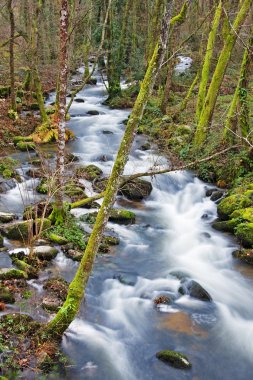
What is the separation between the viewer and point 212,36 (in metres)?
17.3

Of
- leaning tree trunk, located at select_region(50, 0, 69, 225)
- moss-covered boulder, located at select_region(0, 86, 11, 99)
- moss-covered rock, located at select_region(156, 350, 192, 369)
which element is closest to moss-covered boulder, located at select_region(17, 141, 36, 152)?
moss-covered boulder, located at select_region(0, 86, 11, 99)

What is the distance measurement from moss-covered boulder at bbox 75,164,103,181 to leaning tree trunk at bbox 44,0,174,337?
8.12 meters

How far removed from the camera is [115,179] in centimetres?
567

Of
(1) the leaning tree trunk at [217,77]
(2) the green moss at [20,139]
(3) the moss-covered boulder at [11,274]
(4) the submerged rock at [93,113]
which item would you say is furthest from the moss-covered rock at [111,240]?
(4) the submerged rock at [93,113]

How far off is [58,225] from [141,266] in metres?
2.47

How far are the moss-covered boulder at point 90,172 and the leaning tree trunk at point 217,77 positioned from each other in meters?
4.39

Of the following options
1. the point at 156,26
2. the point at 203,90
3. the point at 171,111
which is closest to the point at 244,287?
the point at 203,90

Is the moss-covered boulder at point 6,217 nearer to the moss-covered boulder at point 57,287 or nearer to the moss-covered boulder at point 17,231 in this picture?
the moss-covered boulder at point 17,231

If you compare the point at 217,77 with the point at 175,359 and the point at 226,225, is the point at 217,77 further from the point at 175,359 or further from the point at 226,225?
the point at 175,359

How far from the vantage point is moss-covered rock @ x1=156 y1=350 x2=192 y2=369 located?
22.7 feet

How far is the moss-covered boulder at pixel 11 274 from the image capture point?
823cm

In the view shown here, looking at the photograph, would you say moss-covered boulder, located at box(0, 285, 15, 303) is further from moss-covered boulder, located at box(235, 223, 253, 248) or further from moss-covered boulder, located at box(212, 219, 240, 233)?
moss-covered boulder, located at box(212, 219, 240, 233)

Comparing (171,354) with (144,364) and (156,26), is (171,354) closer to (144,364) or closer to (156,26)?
(144,364)

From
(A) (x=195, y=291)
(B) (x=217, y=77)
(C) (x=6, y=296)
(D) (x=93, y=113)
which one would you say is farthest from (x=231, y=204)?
(D) (x=93, y=113)
